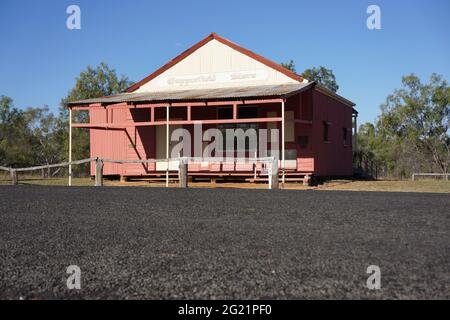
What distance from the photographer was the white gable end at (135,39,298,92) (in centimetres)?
2272

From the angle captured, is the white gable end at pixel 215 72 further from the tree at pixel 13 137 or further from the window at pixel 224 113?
the tree at pixel 13 137

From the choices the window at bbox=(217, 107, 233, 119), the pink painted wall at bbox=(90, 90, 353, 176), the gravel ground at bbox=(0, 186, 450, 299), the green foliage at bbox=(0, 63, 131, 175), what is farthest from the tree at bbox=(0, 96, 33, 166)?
the gravel ground at bbox=(0, 186, 450, 299)

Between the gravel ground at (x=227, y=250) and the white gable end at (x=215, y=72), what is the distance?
44.6 ft

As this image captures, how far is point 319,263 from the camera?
4.77 metres

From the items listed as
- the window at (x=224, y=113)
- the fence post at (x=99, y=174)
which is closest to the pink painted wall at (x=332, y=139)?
the window at (x=224, y=113)

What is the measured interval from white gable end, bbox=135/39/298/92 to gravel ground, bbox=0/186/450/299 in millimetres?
13609

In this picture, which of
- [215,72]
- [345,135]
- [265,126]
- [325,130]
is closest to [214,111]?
[215,72]

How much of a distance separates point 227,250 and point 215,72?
18847 mm

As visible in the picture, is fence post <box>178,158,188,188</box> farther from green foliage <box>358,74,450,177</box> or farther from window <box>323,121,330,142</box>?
green foliage <box>358,74,450,177</box>

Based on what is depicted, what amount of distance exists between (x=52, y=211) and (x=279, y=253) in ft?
17.2

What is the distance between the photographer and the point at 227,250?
543 cm

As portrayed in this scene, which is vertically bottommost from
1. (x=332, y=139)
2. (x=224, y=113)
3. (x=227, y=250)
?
(x=227, y=250)

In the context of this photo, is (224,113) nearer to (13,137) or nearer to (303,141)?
(303,141)
